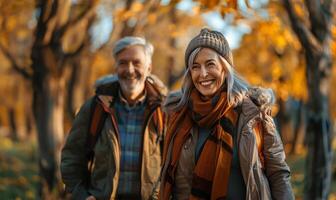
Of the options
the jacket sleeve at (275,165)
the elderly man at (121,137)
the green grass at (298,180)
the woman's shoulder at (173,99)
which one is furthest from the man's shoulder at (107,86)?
the green grass at (298,180)

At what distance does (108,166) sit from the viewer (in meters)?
3.98

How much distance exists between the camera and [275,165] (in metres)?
3.05

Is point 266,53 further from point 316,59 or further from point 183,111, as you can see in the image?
point 183,111

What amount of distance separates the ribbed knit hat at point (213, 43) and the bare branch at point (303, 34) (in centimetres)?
306

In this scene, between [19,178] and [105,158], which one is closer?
[105,158]

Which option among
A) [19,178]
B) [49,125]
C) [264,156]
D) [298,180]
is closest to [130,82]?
[264,156]

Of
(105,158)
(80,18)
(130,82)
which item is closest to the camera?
(105,158)

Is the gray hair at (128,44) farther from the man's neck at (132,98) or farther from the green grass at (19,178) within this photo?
the green grass at (19,178)

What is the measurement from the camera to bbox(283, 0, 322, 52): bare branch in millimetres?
6043

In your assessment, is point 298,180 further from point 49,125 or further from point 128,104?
point 128,104

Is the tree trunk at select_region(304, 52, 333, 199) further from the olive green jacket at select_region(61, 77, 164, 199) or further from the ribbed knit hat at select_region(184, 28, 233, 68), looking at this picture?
the ribbed knit hat at select_region(184, 28, 233, 68)

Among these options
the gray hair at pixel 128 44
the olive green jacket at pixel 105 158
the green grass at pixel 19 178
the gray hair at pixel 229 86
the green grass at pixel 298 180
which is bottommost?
the green grass at pixel 19 178

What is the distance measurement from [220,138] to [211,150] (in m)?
0.09

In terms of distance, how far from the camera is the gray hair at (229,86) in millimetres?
3115
